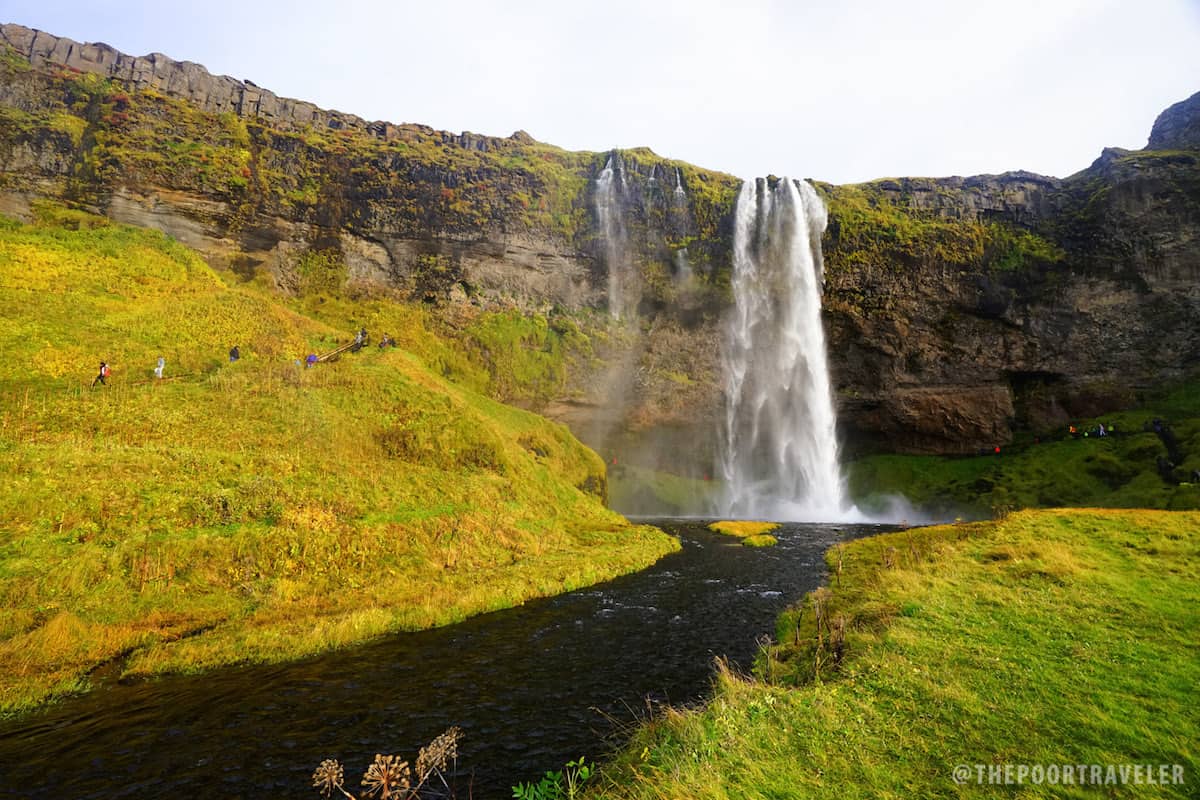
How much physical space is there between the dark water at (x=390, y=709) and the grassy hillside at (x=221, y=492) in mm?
1938

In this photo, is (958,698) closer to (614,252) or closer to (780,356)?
(780,356)

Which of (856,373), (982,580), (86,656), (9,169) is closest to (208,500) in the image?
(86,656)

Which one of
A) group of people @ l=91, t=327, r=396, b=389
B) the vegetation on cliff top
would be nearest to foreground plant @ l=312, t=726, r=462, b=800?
group of people @ l=91, t=327, r=396, b=389

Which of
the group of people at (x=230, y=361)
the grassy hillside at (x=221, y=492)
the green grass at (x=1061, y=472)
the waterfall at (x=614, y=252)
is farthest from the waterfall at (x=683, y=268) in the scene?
the group of people at (x=230, y=361)

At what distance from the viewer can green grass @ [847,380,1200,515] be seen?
176 feet

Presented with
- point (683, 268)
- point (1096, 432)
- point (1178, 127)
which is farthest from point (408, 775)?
point (1178, 127)

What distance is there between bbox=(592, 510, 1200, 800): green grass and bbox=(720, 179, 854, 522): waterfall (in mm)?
58060

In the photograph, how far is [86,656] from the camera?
46.9ft

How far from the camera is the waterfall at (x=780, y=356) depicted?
74188mm

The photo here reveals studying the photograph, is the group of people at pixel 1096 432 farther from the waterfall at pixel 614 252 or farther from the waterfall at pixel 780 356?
the waterfall at pixel 614 252

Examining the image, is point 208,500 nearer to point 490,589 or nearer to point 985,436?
point 490,589

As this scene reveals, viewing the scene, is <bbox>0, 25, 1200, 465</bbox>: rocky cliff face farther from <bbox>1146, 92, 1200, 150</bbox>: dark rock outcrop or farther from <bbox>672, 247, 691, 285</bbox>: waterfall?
<bbox>1146, 92, 1200, 150</bbox>: dark rock outcrop

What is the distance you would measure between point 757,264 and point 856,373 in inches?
867

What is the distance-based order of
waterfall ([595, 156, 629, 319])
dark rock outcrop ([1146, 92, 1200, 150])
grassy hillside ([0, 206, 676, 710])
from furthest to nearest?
dark rock outcrop ([1146, 92, 1200, 150]) → waterfall ([595, 156, 629, 319]) → grassy hillside ([0, 206, 676, 710])
